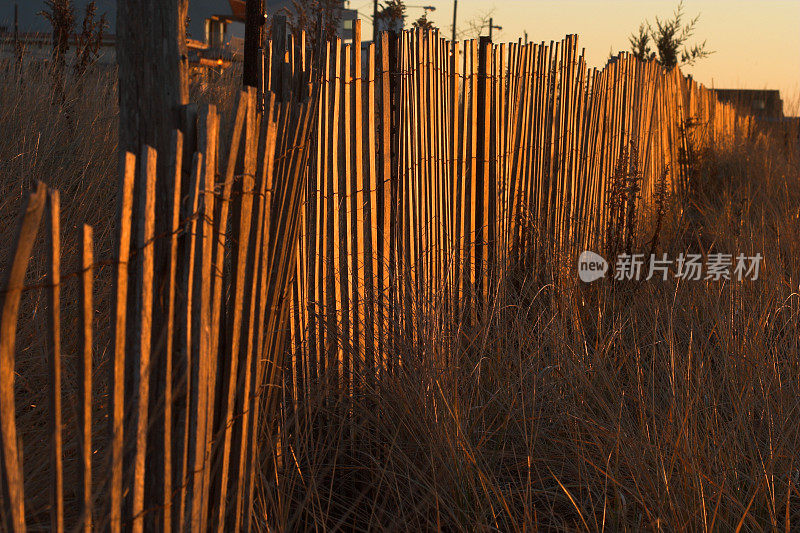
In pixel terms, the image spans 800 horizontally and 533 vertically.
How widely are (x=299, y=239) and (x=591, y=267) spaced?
2.81 meters

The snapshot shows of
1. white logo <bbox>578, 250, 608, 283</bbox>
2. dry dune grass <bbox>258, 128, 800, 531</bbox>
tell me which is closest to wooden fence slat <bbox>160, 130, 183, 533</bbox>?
dry dune grass <bbox>258, 128, 800, 531</bbox>

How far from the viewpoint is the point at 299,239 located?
99.0 inches

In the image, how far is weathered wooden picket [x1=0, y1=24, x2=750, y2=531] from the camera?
1.33 meters

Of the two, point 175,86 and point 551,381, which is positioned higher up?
point 175,86

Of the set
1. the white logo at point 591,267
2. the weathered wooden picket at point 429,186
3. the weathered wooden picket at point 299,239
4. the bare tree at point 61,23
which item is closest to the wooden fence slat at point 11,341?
the weathered wooden picket at point 299,239

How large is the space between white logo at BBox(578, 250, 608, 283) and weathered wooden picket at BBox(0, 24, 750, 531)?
0.74ft

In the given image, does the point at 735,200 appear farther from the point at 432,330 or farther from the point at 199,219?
the point at 199,219

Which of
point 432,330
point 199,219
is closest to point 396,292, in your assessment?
point 432,330

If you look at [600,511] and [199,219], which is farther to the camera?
[600,511]

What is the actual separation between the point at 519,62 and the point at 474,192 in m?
0.85

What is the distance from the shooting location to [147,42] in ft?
4.86

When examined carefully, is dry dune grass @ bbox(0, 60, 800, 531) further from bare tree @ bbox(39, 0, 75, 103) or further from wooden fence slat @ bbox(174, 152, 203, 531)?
bare tree @ bbox(39, 0, 75, 103)

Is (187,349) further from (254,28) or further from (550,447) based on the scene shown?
(254,28)

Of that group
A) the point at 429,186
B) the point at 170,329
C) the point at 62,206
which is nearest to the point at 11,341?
the point at 170,329
